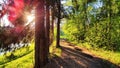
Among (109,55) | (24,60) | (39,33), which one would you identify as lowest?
(24,60)

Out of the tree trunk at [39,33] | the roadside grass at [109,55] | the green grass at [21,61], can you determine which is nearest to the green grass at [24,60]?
the green grass at [21,61]

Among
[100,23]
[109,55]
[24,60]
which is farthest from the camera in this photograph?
[100,23]

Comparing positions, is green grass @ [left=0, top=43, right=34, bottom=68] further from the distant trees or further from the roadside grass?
the roadside grass

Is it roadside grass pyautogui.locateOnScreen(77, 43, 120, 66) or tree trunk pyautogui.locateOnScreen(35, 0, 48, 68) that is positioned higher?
tree trunk pyautogui.locateOnScreen(35, 0, 48, 68)

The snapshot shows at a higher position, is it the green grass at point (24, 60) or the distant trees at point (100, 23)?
the distant trees at point (100, 23)

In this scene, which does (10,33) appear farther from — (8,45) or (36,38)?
(36,38)

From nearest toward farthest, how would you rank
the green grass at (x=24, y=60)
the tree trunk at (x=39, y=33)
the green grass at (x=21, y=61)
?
the tree trunk at (x=39, y=33) → the green grass at (x=21, y=61) → the green grass at (x=24, y=60)

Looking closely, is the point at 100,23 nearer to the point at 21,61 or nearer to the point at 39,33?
the point at 21,61

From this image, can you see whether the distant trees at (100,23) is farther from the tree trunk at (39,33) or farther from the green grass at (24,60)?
the tree trunk at (39,33)

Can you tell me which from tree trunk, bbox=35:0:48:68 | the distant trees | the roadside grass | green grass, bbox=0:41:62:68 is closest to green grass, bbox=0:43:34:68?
green grass, bbox=0:41:62:68

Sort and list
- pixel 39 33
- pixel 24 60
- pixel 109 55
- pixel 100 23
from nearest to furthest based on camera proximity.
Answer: pixel 39 33, pixel 24 60, pixel 109 55, pixel 100 23

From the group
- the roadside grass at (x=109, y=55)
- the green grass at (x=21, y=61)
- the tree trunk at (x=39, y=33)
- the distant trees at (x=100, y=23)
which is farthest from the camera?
the distant trees at (x=100, y=23)

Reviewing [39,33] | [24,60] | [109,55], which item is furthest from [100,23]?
[39,33]

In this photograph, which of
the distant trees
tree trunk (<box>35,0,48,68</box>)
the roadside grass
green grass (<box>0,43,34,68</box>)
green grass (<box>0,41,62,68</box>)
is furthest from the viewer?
the distant trees
